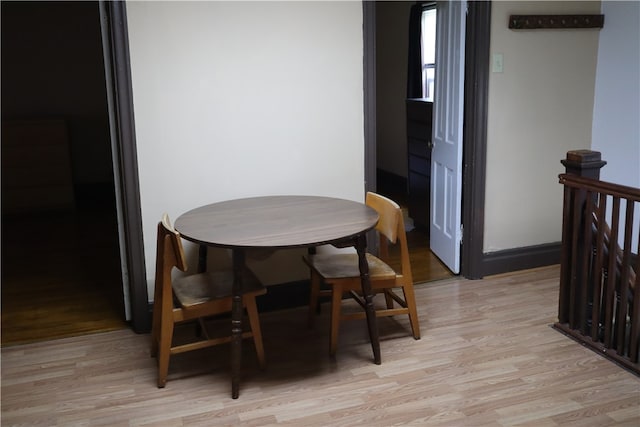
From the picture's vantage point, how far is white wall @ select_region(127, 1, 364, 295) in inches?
127

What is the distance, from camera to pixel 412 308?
3.22m

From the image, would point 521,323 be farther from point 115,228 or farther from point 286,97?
point 115,228

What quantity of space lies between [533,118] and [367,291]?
1.86 metres

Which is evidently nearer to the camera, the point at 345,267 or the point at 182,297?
the point at 182,297

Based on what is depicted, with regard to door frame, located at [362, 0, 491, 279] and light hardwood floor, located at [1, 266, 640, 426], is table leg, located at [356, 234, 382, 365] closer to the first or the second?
light hardwood floor, located at [1, 266, 640, 426]

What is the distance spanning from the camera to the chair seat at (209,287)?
2.83 metres

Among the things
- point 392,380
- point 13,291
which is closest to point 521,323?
point 392,380

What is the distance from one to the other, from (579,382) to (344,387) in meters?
1.02

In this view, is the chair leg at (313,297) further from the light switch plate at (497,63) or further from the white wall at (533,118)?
the light switch plate at (497,63)

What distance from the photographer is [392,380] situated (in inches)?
112

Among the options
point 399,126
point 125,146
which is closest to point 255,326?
point 125,146

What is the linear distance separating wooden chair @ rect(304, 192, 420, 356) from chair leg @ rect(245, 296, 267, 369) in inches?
13.6

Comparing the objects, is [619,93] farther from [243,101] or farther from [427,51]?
[243,101]

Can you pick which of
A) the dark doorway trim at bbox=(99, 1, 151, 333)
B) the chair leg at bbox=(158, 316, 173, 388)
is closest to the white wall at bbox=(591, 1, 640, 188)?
the dark doorway trim at bbox=(99, 1, 151, 333)
